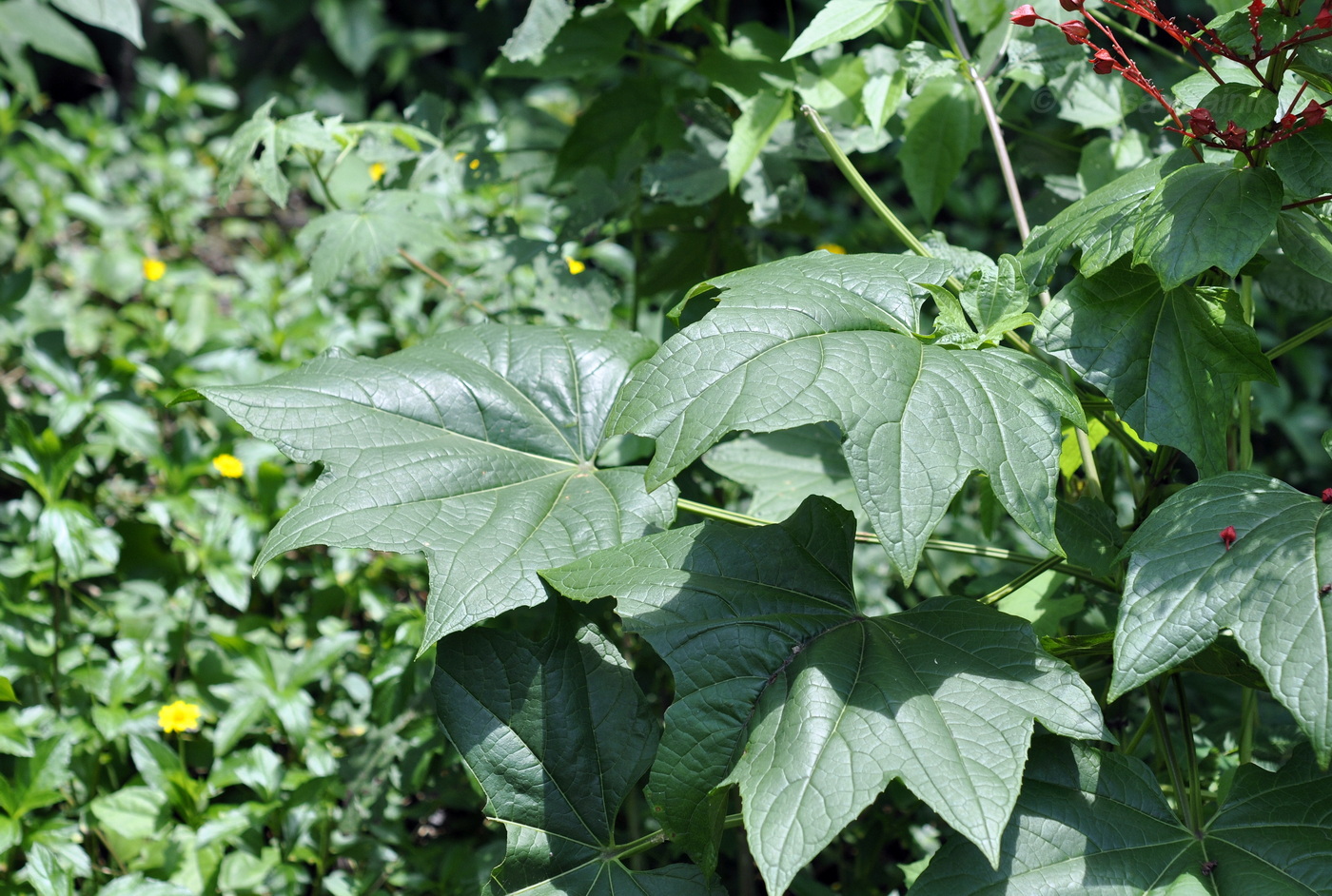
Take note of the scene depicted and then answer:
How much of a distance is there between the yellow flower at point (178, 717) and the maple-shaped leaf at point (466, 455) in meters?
0.78

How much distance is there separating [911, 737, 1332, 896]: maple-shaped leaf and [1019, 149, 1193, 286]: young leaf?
1.73ft

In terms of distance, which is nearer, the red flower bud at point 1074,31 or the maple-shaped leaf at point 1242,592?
the maple-shaped leaf at point 1242,592

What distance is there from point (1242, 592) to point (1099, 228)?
439mm

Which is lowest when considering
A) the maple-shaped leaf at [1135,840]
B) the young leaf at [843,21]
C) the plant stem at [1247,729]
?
the plant stem at [1247,729]

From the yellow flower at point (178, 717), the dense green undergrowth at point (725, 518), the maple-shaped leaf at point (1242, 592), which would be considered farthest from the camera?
the yellow flower at point (178, 717)

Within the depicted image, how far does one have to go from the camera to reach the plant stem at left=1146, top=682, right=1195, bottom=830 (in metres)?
1.10

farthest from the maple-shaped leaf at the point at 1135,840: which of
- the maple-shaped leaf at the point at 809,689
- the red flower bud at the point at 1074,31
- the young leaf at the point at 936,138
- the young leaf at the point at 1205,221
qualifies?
the young leaf at the point at 936,138

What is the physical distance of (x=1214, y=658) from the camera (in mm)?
1130

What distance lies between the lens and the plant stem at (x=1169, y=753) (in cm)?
110

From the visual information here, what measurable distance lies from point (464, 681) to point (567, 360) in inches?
20.1

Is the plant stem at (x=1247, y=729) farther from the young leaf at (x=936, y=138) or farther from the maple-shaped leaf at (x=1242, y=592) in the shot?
the young leaf at (x=936, y=138)

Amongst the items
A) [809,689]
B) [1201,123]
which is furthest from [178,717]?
[1201,123]

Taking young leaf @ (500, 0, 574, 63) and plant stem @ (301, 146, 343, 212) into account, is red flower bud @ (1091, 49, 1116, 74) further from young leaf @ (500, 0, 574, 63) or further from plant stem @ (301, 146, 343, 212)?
plant stem @ (301, 146, 343, 212)

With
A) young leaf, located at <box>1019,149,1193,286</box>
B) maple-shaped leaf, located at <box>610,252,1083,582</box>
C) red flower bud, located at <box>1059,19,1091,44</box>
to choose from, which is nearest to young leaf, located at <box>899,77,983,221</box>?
young leaf, located at <box>1019,149,1193,286</box>
